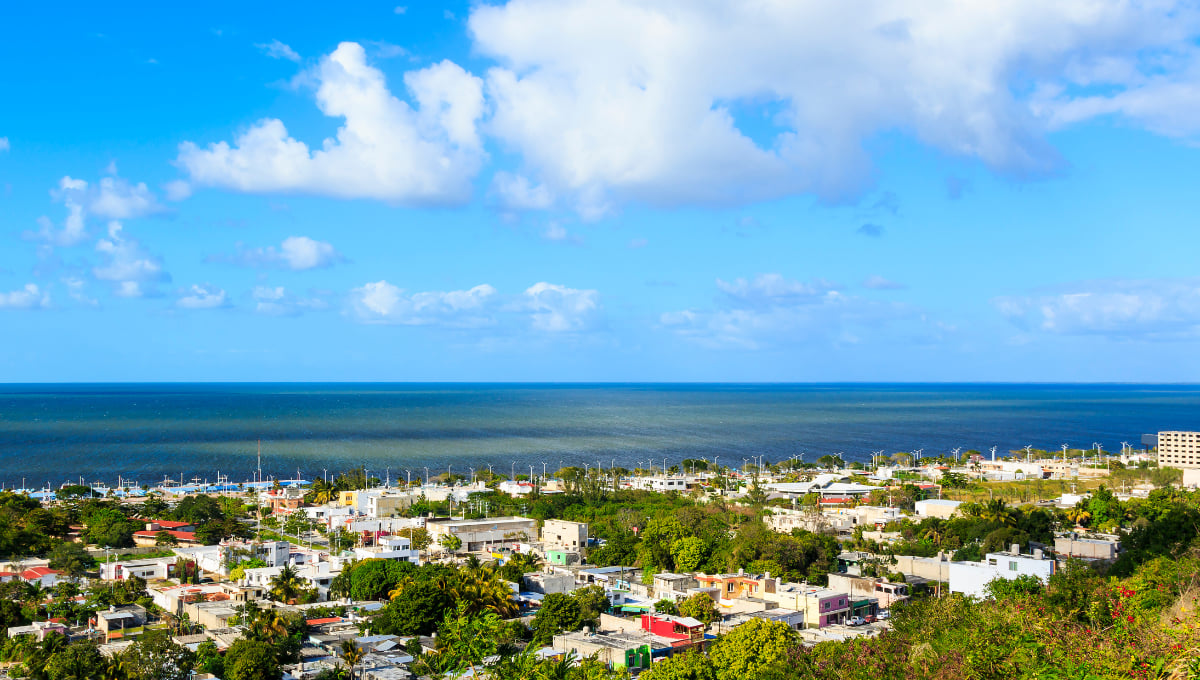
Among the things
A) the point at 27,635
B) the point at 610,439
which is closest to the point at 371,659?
the point at 27,635

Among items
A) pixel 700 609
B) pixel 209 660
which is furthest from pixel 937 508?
pixel 209 660

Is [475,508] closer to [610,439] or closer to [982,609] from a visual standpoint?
[982,609]

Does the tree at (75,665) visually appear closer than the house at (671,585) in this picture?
Yes

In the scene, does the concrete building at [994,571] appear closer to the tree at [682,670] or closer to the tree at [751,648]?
the tree at [751,648]

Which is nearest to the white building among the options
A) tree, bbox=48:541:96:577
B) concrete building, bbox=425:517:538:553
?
concrete building, bbox=425:517:538:553

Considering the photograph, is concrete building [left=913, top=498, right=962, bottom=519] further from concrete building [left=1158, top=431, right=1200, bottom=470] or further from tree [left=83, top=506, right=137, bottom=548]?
tree [left=83, top=506, right=137, bottom=548]

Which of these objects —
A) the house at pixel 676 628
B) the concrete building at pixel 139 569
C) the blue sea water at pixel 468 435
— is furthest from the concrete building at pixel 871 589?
the blue sea water at pixel 468 435

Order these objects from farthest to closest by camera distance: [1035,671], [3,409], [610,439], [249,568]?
[3,409] → [610,439] → [249,568] → [1035,671]
